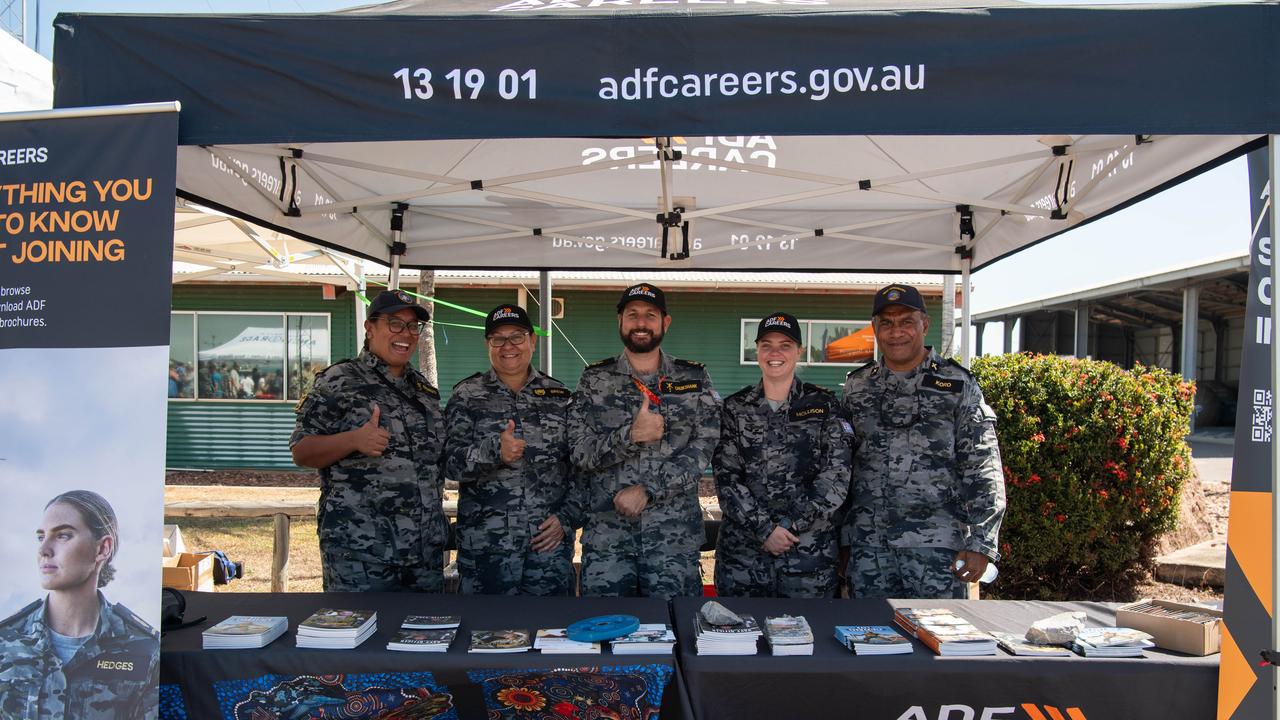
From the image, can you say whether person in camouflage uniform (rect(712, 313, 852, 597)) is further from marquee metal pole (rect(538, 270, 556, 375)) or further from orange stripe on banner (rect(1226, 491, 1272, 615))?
marquee metal pole (rect(538, 270, 556, 375))

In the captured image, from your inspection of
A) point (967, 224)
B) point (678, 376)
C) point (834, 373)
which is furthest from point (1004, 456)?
point (834, 373)

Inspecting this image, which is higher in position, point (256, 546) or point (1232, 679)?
point (1232, 679)

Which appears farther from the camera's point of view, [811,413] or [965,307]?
[965,307]

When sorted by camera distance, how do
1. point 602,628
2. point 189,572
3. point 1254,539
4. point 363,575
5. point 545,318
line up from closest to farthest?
point 1254,539 < point 602,628 < point 363,575 < point 189,572 < point 545,318

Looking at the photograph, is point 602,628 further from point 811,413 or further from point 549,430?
point 811,413

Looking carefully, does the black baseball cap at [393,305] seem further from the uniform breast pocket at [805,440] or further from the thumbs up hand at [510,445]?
the uniform breast pocket at [805,440]

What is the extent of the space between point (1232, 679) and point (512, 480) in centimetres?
239

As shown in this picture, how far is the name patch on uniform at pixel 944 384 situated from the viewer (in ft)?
10.0

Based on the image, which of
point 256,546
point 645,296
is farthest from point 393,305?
point 256,546

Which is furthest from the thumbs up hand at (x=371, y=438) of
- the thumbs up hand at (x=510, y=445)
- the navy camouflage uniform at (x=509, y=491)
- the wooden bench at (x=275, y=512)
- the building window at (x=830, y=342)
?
the building window at (x=830, y=342)

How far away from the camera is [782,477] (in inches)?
117

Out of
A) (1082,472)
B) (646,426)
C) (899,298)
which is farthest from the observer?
(1082,472)

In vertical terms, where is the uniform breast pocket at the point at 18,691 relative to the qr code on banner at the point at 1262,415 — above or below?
below

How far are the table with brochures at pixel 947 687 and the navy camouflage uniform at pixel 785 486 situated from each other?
86 cm
